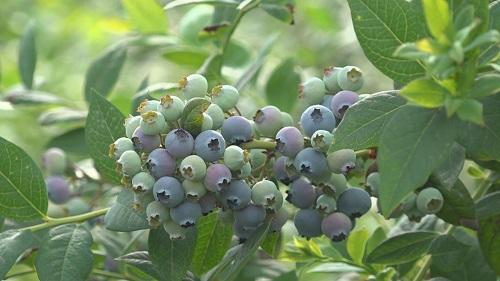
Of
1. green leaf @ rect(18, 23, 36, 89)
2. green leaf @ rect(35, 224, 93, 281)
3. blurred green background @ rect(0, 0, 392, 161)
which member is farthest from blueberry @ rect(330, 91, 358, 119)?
green leaf @ rect(18, 23, 36, 89)

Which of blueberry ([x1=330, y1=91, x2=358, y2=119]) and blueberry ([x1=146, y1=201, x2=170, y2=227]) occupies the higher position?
blueberry ([x1=330, y1=91, x2=358, y2=119])

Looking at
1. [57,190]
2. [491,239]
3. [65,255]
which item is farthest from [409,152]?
[57,190]

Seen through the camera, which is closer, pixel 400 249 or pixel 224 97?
pixel 224 97

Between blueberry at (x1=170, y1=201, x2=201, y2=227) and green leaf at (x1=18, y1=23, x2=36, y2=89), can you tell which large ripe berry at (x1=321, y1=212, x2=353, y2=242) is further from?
green leaf at (x1=18, y1=23, x2=36, y2=89)

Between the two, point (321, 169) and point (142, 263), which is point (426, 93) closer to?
point (321, 169)

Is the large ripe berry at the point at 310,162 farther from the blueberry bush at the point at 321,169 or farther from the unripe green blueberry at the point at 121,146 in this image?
the unripe green blueberry at the point at 121,146

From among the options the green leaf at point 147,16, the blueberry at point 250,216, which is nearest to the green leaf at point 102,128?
the blueberry at point 250,216

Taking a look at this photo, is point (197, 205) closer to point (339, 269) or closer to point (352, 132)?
point (352, 132)
